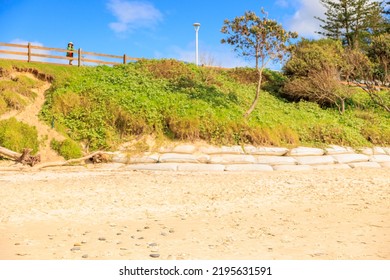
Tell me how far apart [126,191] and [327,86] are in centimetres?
2015

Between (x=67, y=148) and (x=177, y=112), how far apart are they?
18.3 ft

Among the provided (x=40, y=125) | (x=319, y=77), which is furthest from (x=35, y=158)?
(x=319, y=77)

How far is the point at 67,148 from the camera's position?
680 inches

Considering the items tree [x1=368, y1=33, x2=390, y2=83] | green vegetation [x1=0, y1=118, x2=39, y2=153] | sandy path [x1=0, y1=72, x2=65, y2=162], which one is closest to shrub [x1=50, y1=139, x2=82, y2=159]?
sandy path [x1=0, y1=72, x2=65, y2=162]

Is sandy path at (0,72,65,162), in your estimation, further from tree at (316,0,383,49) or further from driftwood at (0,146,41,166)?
tree at (316,0,383,49)

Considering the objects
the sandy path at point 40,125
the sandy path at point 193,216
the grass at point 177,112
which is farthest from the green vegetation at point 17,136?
the sandy path at point 193,216

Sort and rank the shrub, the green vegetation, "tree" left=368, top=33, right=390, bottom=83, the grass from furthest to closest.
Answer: "tree" left=368, top=33, right=390, bottom=83
the grass
the shrub
the green vegetation

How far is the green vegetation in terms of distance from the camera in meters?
16.8

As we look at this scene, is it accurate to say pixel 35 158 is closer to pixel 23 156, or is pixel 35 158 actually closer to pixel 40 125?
pixel 23 156

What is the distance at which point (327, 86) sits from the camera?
1080 inches

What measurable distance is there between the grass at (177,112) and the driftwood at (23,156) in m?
2.63

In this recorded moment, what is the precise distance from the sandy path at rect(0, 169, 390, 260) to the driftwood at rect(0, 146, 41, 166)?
1150mm

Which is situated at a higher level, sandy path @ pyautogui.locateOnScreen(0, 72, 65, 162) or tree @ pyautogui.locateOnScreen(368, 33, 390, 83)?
tree @ pyautogui.locateOnScreen(368, 33, 390, 83)
